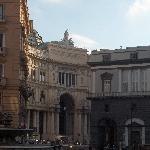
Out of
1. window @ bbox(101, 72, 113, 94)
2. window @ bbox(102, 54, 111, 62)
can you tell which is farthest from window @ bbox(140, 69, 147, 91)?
window @ bbox(102, 54, 111, 62)

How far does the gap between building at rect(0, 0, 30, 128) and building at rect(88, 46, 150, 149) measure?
964 inches

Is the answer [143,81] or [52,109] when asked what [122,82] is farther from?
[52,109]

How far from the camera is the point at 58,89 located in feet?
338

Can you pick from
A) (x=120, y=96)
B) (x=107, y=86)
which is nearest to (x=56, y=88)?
(x=107, y=86)

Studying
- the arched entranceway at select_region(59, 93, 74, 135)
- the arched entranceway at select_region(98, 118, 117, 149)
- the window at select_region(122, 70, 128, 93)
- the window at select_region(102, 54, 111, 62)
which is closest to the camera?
the window at select_region(122, 70, 128, 93)

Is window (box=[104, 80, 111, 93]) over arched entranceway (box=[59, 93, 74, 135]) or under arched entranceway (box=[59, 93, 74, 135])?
over

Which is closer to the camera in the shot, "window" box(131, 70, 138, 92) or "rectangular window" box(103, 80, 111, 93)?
"window" box(131, 70, 138, 92)

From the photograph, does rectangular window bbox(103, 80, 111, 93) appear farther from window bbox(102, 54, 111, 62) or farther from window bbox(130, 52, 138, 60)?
window bbox(130, 52, 138, 60)

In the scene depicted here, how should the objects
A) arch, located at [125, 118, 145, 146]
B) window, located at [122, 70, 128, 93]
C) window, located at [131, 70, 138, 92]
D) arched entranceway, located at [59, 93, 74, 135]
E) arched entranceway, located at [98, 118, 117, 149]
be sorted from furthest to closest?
arched entranceway, located at [59, 93, 74, 135]
arched entranceway, located at [98, 118, 117, 149]
window, located at [122, 70, 128, 93]
window, located at [131, 70, 138, 92]
arch, located at [125, 118, 145, 146]

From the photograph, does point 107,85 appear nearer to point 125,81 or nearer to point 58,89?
point 125,81

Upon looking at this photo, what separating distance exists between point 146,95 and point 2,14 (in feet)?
92.0

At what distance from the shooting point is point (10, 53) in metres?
55.1

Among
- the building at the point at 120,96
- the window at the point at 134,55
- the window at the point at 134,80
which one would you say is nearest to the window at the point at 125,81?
the building at the point at 120,96

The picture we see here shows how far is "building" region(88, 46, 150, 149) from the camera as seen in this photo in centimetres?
7625
